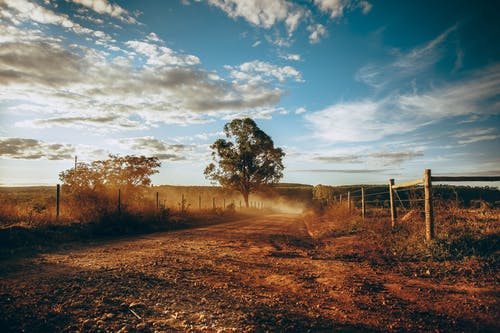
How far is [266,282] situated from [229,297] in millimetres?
Answer: 1069

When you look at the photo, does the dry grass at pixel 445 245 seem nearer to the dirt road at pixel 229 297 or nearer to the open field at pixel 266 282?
the open field at pixel 266 282

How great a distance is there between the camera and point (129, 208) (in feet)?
51.5

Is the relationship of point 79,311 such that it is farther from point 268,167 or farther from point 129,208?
point 268,167

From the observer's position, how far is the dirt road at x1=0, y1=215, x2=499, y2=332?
3.43 m

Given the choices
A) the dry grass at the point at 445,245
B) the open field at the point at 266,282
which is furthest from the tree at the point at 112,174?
the dry grass at the point at 445,245

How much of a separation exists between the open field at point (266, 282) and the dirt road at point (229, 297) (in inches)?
0.9

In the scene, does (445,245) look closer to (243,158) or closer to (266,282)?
(266,282)

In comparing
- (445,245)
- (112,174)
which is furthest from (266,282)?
(112,174)

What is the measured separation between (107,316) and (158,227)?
11928 millimetres

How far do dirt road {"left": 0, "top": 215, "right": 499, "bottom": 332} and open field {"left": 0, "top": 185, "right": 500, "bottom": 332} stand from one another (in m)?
0.02

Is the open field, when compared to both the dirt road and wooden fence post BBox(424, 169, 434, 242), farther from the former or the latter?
wooden fence post BBox(424, 169, 434, 242)

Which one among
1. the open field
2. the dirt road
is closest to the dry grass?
the open field

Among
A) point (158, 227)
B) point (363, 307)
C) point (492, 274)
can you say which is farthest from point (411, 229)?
point (158, 227)

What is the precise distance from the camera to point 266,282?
517cm
